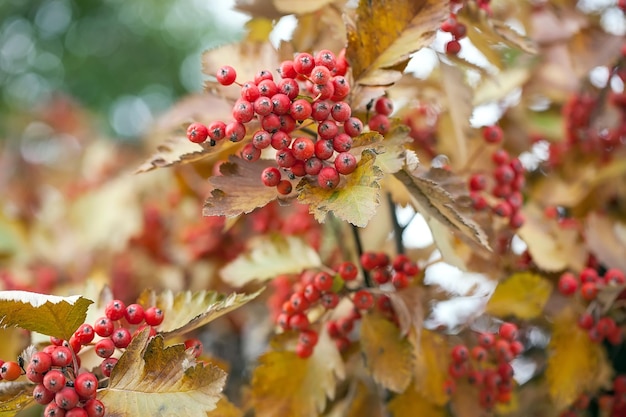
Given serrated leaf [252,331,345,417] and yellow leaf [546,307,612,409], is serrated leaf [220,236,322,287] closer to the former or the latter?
serrated leaf [252,331,345,417]

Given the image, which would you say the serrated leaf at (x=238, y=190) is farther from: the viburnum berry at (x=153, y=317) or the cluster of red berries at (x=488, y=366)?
the cluster of red berries at (x=488, y=366)

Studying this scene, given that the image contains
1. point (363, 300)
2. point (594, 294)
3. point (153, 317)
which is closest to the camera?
point (153, 317)

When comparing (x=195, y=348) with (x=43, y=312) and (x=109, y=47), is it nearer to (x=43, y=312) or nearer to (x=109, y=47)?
(x=43, y=312)

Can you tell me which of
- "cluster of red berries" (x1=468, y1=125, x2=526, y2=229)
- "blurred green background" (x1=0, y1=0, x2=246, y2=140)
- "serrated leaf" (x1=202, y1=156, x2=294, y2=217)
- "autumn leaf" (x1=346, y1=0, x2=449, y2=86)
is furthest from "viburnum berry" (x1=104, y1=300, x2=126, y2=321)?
"blurred green background" (x1=0, y1=0, x2=246, y2=140)

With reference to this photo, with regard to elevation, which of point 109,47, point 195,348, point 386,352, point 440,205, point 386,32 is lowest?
point 109,47

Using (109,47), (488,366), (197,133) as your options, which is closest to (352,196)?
(197,133)

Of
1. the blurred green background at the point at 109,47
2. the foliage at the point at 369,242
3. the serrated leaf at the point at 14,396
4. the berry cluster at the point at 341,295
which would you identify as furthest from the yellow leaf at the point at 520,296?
the blurred green background at the point at 109,47

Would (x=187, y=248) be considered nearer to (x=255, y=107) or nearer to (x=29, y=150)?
(x=255, y=107)
